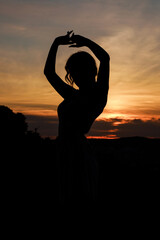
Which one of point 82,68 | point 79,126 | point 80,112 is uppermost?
point 82,68

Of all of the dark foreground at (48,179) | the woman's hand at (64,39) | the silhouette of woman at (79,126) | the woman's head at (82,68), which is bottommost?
the dark foreground at (48,179)

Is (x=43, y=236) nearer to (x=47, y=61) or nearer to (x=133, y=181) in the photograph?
(x=47, y=61)

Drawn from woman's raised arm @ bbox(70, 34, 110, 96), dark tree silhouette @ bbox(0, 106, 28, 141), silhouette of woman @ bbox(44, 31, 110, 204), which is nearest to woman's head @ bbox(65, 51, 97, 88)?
silhouette of woman @ bbox(44, 31, 110, 204)

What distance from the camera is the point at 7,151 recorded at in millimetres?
9188

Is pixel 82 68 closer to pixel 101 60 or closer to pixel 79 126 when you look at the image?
pixel 101 60

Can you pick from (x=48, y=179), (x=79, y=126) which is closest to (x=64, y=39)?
(x=79, y=126)

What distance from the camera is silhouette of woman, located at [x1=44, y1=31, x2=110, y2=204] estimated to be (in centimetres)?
300

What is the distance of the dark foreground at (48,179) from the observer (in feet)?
26.0

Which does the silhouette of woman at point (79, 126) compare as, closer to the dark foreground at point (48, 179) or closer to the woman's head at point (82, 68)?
the woman's head at point (82, 68)

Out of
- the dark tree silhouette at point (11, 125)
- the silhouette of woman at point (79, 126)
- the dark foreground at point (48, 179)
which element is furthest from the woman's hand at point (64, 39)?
the dark tree silhouette at point (11, 125)

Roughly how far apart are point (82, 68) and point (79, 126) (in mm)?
715

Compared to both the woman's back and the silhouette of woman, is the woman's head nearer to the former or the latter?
the silhouette of woman

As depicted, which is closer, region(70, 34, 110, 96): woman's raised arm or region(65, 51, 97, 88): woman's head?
region(70, 34, 110, 96): woman's raised arm

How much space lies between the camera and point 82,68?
312cm
